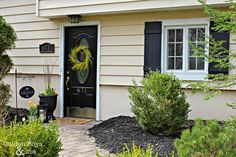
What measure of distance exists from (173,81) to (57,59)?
382 centimetres

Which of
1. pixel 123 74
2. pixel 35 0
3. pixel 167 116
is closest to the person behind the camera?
pixel 167 116

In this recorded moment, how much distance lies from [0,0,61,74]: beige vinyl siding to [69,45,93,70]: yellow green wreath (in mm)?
439

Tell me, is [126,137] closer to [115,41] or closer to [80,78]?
[115,41]

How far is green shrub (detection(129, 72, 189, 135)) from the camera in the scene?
5.43 m

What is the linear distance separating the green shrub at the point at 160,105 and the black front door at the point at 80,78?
8.29 feet

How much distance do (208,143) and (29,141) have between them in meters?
1.74

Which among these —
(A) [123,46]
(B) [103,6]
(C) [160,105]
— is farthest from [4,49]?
(C) [160,105]

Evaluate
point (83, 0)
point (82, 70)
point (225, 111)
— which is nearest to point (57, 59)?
point (82, 70)

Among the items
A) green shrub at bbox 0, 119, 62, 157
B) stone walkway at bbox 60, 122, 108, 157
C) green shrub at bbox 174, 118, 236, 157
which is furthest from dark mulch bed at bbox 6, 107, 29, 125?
green shrub at bbox 174, 118, 236, 157

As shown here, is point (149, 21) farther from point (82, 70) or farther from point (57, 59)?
point (57, 59)

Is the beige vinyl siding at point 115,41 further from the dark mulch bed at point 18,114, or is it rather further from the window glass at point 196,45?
the dark mulch bed at point 18,114

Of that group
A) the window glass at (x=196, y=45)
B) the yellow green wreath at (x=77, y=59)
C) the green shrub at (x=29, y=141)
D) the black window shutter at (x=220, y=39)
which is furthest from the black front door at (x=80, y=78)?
the green shrub at (x=29, y=141)

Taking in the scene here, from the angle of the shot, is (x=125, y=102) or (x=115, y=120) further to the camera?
(x=125, y=102)

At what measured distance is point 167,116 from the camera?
5387mm
